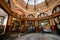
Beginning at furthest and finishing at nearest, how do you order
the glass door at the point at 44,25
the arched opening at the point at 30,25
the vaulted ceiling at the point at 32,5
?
the arched opening at the point at 30,25
the vaulted ceiling at the point at 32,5
the glass door at the point at 44,25

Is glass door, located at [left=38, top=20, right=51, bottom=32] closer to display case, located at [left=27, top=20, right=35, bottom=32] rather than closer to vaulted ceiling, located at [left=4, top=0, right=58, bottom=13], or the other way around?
display case, located at [left=27, top=20, right=35, bottom=32]

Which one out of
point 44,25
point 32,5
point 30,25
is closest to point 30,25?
point 30,25

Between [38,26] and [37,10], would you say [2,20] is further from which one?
[37,10]

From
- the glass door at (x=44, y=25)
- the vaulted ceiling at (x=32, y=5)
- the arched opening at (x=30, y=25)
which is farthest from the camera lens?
the arched opening at (x=30, y=25)

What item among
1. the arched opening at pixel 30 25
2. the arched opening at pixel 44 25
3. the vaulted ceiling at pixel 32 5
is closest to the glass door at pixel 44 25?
the arched opening at pixel 44 25

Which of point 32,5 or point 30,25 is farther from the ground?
point 32,5

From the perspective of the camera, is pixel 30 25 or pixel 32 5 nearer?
pixel 30 25

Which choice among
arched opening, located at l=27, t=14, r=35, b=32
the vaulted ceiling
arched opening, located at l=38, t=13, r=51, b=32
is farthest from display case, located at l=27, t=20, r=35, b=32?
the vaulted ceiling

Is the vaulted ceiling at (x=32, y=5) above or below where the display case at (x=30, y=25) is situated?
above

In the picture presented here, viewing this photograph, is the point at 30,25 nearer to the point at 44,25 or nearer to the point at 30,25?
the point at 30,25

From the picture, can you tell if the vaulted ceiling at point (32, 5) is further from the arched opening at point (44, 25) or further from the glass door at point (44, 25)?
the glass door at point (44, 25)

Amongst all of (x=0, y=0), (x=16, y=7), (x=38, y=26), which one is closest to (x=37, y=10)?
(x=38, y=26)

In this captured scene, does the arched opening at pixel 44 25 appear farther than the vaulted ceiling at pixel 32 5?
No

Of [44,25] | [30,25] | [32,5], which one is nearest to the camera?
[44,25]
